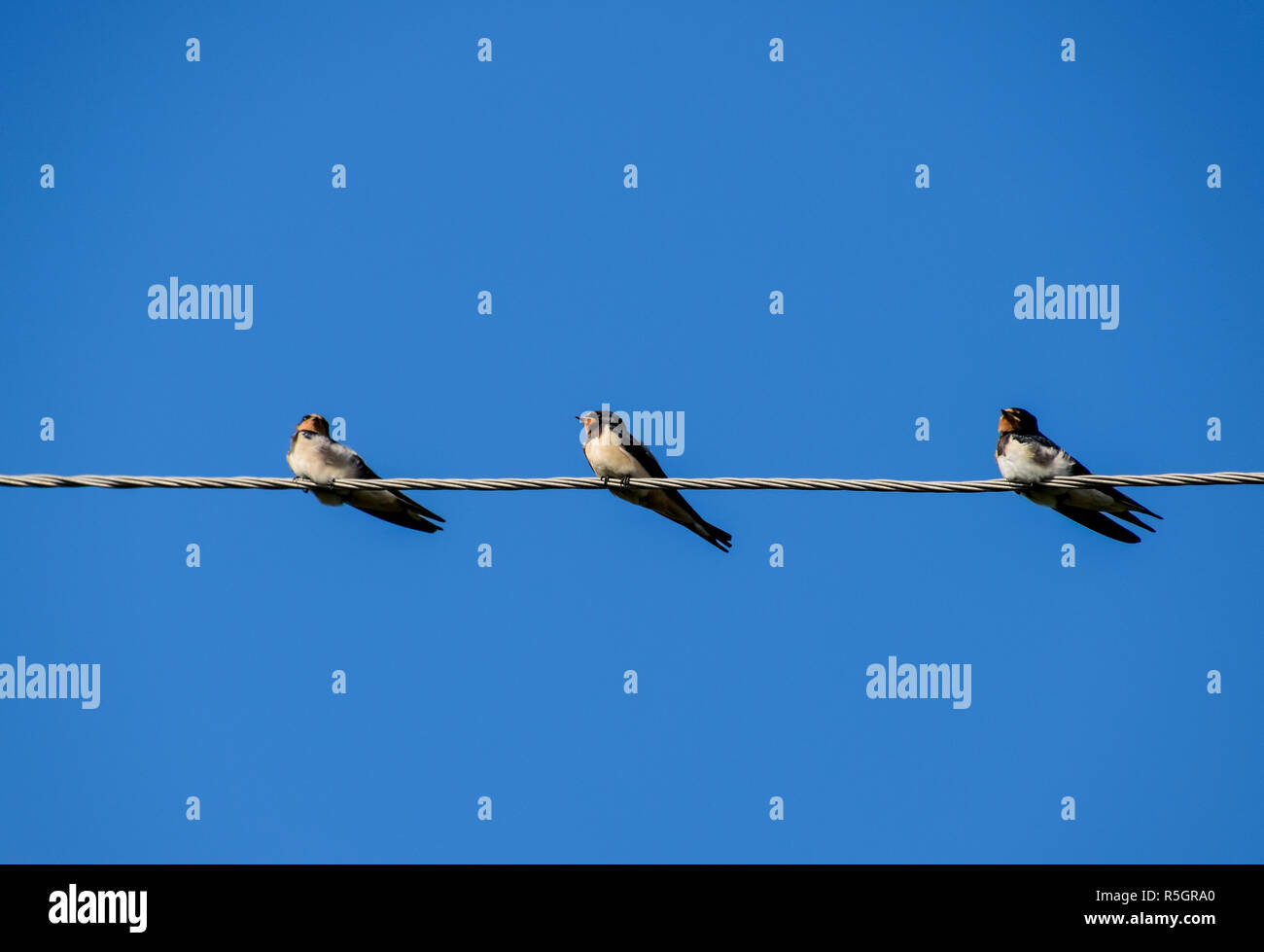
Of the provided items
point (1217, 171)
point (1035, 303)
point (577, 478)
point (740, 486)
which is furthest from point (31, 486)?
point (1217, 171)

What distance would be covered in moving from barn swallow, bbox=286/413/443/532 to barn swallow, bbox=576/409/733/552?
1113 millimetres

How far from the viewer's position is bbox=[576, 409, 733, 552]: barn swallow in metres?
8.76

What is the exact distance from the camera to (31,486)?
6.79 meters

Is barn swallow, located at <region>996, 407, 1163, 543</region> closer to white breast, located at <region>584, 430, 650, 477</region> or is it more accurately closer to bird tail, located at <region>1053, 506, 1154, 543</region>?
bird tail, located at <region>1053, 506, 1154, 543</region>

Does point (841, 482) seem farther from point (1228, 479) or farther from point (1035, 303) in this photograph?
point (1035, 303)

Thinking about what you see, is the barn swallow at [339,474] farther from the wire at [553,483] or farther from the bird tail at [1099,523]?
the bird tail at [1099,523]

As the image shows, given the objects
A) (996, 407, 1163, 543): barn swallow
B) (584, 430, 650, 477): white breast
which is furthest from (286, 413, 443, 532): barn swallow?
(996, 407, 1163, 543): barn swallow

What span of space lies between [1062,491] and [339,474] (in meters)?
4.41

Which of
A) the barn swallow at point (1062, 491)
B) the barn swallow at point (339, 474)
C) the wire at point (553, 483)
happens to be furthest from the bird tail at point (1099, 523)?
the barn swallow at point (339, 474)

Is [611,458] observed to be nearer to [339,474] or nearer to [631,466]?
[631,466]

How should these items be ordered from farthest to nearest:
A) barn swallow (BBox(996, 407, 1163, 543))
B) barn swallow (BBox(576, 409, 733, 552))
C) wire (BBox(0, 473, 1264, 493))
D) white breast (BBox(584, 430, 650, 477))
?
white breast (BBox(584, 430, 650, 477)) → barn swallow (BBox(576, 409, 733, 552)) → barn swallow (BBox(996, 407, 1163, 543)) → wire (BBox(0, 473, 1264, 493))
